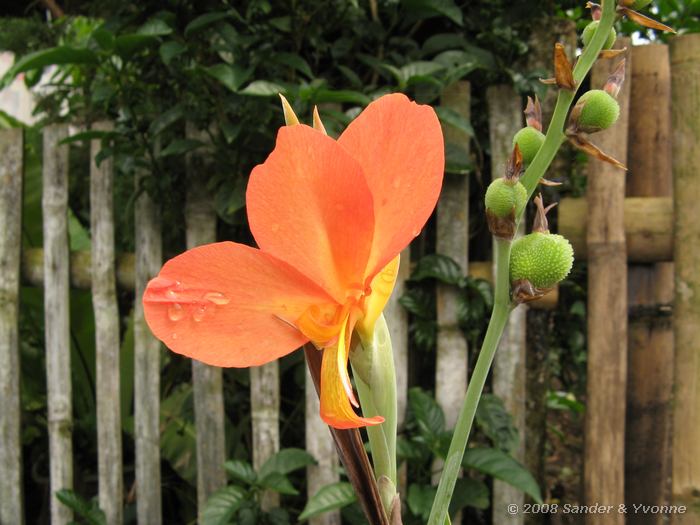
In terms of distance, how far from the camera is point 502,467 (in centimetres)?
139

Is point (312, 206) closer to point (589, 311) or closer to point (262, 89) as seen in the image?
point (262, 89)

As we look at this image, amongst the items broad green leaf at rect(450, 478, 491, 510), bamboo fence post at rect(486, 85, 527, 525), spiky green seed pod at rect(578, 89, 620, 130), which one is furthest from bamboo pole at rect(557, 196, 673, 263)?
spiky green seed pod at rect(578, 89, 620, 130)

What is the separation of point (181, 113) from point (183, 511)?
1199 millimetres

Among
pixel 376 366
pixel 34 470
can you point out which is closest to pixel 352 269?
pixel 376 366

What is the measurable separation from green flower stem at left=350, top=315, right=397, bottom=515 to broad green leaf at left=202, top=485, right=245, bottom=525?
1200 millimetres

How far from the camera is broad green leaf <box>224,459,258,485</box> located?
4.87 feet

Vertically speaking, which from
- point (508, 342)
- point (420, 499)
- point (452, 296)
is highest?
point (452, 296)

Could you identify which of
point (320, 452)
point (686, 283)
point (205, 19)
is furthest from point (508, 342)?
point (205, 19)

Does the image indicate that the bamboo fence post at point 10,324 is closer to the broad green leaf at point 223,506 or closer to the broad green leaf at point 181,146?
the broad green leaf at point 181,146

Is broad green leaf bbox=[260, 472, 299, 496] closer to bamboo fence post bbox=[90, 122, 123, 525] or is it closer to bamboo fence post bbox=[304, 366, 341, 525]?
bamboo fence post bbox=[304, 366, 341, 525]

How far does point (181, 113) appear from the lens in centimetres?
148

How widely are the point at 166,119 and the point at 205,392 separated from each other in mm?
659

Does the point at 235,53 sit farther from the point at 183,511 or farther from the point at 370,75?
the point at 183,511

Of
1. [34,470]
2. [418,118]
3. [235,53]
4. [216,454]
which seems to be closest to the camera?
[418,118]
